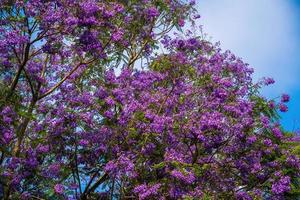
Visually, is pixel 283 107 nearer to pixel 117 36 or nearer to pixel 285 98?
pixel 285 98

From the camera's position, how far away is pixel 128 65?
19734mm

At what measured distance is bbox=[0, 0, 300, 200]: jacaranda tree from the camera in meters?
14.2

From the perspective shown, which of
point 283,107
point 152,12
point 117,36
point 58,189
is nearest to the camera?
point 58,189

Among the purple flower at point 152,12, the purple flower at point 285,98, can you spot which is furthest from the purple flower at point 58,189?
the purple flower at point 285,98

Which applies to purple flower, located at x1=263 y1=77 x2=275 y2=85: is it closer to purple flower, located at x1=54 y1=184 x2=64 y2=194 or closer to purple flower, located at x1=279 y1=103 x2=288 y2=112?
purple flower, located at x1=279 y1=103 x2=288 y2=112

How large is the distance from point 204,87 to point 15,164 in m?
5.95

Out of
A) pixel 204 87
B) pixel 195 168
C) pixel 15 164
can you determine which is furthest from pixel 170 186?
pixel 15 164

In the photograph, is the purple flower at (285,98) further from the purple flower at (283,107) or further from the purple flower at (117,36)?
the purple flower at (117,36)

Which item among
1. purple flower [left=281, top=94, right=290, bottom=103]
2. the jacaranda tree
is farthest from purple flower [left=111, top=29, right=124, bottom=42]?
purple flower [left=281, top=94, right=290, bottom=103]

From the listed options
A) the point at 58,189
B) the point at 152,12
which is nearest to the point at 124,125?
the point at 58,189

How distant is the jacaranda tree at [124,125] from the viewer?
1420 centimetres

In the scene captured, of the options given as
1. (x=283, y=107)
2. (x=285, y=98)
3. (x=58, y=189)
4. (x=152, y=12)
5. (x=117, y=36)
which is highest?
(x=152, y=12)

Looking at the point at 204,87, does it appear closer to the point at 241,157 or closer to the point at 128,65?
the point at 241,157

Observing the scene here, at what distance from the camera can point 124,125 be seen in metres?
15.2
